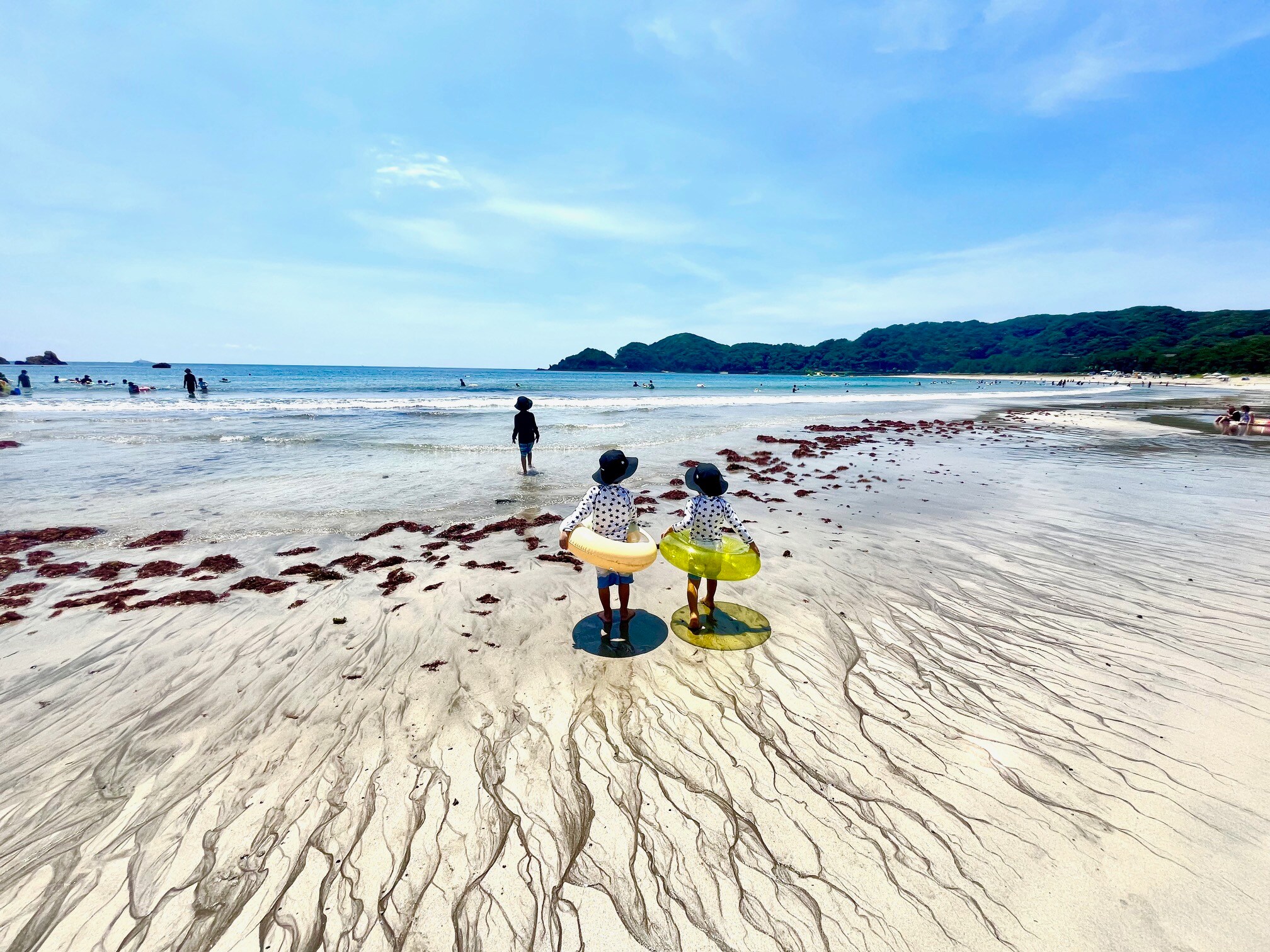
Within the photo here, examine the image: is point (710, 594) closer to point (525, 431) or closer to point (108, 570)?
point (108, 570)

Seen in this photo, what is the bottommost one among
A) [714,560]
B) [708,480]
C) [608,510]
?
[714,560]

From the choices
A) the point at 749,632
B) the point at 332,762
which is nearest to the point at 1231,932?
the point at 749,632

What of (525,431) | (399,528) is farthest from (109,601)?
(525,431)

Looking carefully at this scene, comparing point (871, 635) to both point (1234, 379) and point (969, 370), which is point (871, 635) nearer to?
point (1234, 379)

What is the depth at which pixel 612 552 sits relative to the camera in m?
5.95

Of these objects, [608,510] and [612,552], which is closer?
[612,552]

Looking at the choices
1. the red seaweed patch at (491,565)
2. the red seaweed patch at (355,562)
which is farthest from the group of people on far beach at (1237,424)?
the red seaweed patch at (355,562)

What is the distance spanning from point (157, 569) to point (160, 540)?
1842 millimetres

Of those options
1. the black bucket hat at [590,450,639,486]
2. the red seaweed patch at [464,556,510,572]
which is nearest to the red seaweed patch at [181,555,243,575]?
the red seaweed patch at [464,556,510,572]

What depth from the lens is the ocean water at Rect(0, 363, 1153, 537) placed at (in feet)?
40.0

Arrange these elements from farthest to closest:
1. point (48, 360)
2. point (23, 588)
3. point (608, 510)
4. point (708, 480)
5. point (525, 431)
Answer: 1. point (48, 360)
2. point (525, 431)
3. point (23, 588)
4. point (608, 510)
5. point (708, 480)

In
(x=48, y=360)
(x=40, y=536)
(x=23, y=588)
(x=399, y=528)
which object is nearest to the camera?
(x=23, y=588)

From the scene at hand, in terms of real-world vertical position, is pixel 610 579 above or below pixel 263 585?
above

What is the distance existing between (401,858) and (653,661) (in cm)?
313
